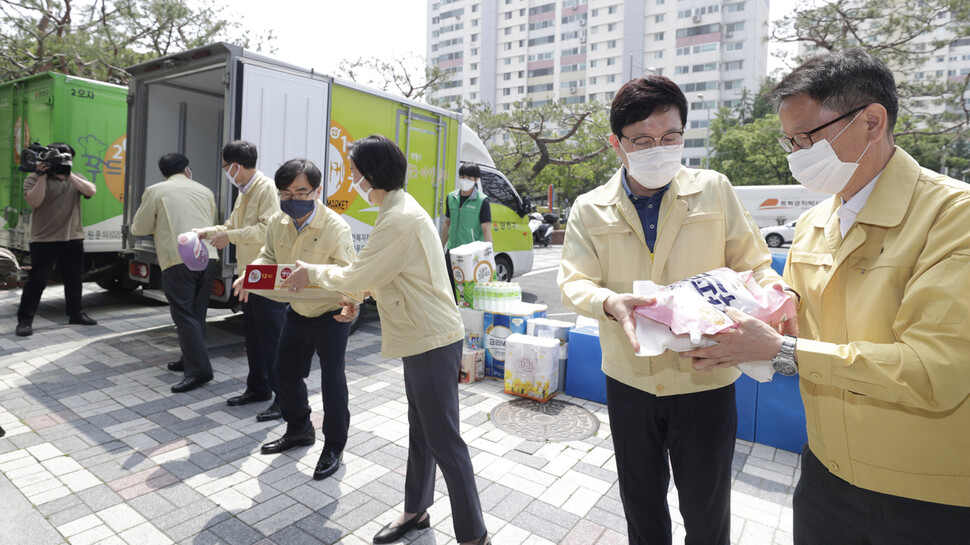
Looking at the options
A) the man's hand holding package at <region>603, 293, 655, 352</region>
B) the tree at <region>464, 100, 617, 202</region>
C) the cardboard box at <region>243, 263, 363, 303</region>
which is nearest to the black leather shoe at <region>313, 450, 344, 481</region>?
the cardboard box at <region>243, 263, 363, 303</region>

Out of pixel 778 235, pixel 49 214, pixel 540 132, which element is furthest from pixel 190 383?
pixel 778 235

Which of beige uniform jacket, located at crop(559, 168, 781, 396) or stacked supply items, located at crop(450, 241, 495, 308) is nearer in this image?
beige uniform jacket, located at crop(559, 168, 781, 396)

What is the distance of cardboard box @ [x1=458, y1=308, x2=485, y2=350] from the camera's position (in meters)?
5.21

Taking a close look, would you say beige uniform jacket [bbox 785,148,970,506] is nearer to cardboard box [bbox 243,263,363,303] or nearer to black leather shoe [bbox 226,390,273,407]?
cardboard box [bbox 243,263,363,303]

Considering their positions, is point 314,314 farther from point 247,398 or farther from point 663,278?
point 663,278

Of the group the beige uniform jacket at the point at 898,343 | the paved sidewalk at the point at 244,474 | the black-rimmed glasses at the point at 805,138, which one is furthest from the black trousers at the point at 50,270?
the beige uniform jacket at the point at 898,343

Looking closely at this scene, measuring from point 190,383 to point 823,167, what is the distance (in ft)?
15.5

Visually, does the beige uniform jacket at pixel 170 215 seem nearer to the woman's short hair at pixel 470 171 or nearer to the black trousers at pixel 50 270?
the black trousers at pixel 50 270

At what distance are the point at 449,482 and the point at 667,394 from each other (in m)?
1.11

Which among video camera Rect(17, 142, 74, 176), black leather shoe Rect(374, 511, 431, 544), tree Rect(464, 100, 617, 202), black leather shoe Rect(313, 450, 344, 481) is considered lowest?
black leather shoe Rect(374, 511, 431, 544)

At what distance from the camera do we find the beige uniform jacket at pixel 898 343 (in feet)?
3.60

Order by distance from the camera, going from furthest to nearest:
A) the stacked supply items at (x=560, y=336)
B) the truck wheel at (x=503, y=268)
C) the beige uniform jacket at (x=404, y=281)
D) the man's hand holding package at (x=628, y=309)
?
the truck wheel at (x=503, y=268)
the stacked supply items at (x=560, y=336)
the beige uniform jacket at (x=404, y=281)
the man's hand holding package at (x=628, y=309)

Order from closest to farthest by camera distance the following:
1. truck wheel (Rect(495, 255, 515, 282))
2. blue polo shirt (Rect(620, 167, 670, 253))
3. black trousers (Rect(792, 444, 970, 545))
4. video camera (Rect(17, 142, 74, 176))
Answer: black trousers (Rect(792, 444, 970, 545)) < blue polo shirt (Rect(620, 167, 670, 253)) < video camera (Rect(17, 142, 74, 176)) < truck wheel (Rect(495, 255, 515, 282))

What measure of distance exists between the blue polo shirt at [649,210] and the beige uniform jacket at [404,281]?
94 centimetres
